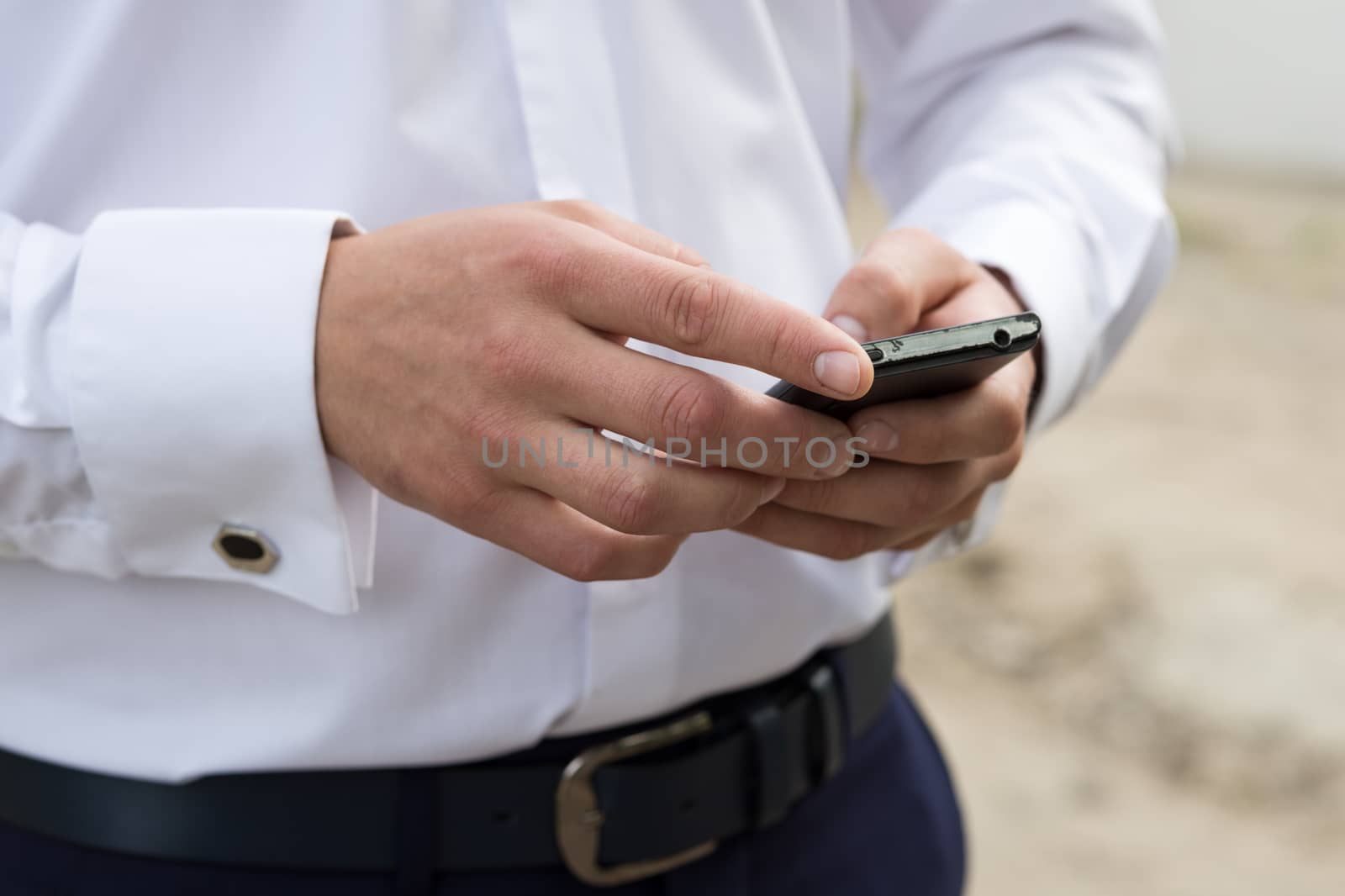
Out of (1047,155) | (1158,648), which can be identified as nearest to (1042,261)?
(1047,155)

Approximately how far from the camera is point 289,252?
0.74 metres

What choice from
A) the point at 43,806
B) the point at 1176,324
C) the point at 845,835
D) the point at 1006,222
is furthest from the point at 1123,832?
the point at 1176,324

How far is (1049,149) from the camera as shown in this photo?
42.7 inches

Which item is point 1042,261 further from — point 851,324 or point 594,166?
point 594,166

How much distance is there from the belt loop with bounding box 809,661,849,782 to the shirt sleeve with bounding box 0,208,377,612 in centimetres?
45

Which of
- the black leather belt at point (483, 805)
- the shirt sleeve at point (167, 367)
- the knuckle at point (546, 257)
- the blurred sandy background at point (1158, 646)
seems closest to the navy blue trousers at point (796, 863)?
the black leather belt at point (483, 805)

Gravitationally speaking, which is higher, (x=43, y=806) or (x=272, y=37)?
(x=272, y=37)

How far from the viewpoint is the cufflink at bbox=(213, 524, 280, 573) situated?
805mm

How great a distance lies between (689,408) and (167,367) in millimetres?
335

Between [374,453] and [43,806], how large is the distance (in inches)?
16.8

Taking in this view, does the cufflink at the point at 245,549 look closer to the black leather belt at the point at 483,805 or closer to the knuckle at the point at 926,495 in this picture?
the black leather belt at the point at 483,805

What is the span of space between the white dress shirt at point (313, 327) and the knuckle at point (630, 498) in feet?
0.33

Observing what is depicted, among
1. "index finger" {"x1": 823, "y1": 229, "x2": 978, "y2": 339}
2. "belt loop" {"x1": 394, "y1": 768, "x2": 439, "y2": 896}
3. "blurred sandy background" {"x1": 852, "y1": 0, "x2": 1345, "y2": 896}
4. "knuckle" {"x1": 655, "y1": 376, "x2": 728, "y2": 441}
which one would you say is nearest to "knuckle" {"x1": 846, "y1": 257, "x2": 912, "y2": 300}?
"index finger" {"x1": 823, "y1": 229, "x2": 978, "y2": 339}

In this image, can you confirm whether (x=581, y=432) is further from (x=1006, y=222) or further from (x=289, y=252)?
(x=1006, y=222)
